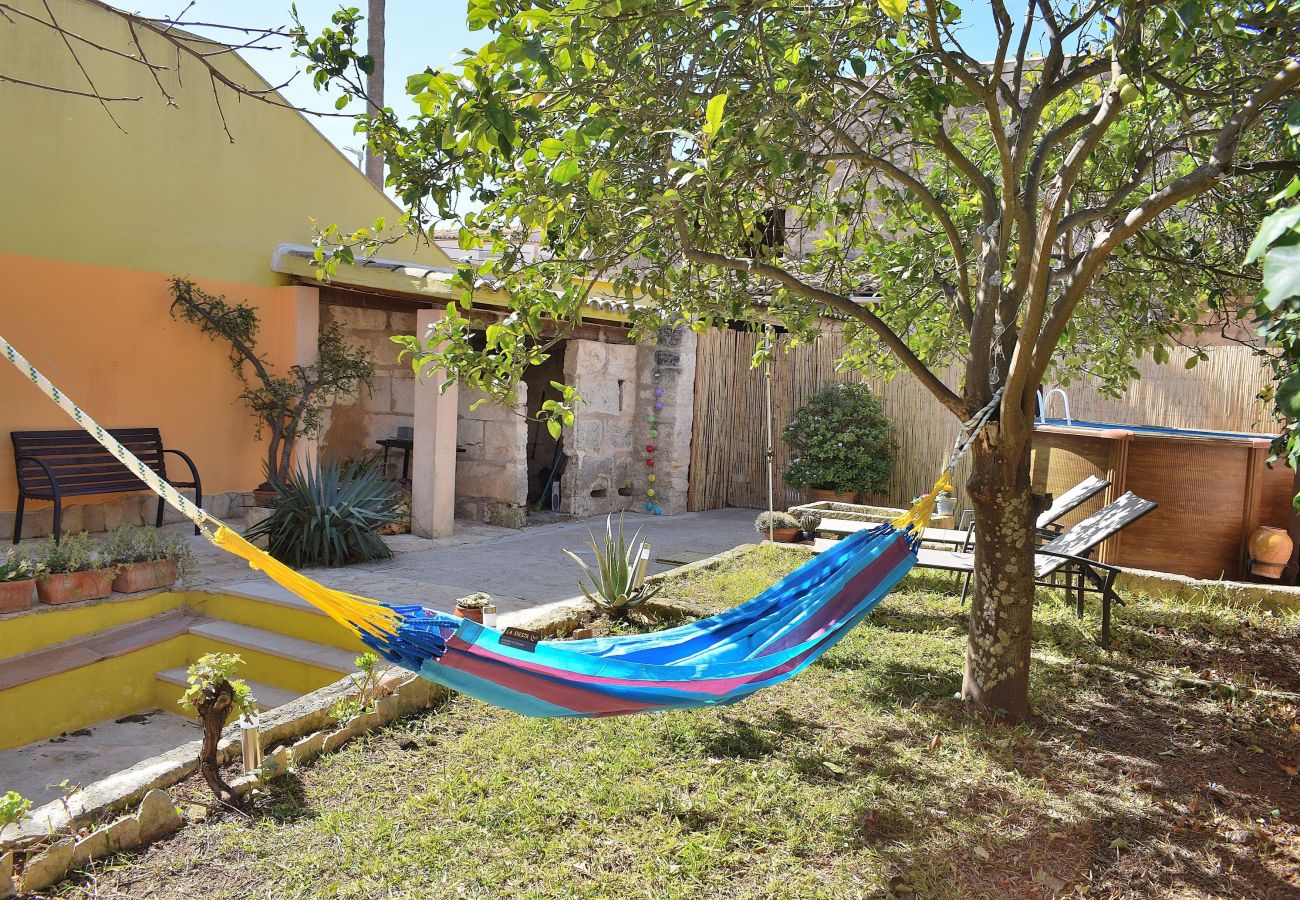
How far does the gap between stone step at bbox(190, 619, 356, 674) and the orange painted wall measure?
6.69 ft

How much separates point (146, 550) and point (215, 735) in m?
2.64

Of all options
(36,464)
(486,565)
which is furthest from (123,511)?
(486,565)

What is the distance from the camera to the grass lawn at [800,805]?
222cm

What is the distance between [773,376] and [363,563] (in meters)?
4.59

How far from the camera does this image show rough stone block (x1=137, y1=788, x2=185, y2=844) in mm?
2387

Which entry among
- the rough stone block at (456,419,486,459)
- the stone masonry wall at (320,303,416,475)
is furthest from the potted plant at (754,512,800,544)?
the stone masonry wall at (320,303,416,475)

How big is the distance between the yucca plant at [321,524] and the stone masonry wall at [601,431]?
2349 mm

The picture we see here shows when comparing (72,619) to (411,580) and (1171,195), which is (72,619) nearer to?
(411,580)

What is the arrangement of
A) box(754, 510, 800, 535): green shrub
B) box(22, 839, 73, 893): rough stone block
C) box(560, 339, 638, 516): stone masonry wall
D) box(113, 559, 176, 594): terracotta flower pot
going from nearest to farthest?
box(22, 839, 73, 893): rough stone block → box(113, 559, 176, 594): terracotta flower pot → box(754, 510, 800, 535): green shrub → box(560, 339, 638, 516): stone masonry wall

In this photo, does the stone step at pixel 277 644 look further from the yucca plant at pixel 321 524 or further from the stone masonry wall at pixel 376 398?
the stone masonry wall at pixel 376 398

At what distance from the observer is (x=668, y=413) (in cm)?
855

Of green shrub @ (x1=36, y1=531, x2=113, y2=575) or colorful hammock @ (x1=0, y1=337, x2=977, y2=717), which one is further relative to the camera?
green shrub @ (x1=36, y1=531, x2=113, y2=575)

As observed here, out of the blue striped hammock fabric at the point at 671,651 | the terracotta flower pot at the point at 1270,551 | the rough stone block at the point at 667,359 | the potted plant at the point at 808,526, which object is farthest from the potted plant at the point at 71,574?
the terracotta flower pot at the point at 1270,551

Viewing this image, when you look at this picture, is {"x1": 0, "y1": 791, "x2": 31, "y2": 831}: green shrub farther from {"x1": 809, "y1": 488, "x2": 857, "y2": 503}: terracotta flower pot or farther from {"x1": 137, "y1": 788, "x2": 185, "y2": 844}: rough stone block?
{"x1": 809, "y1": 488, "x2": 857, "y2": 503}: terracotta flower pot
